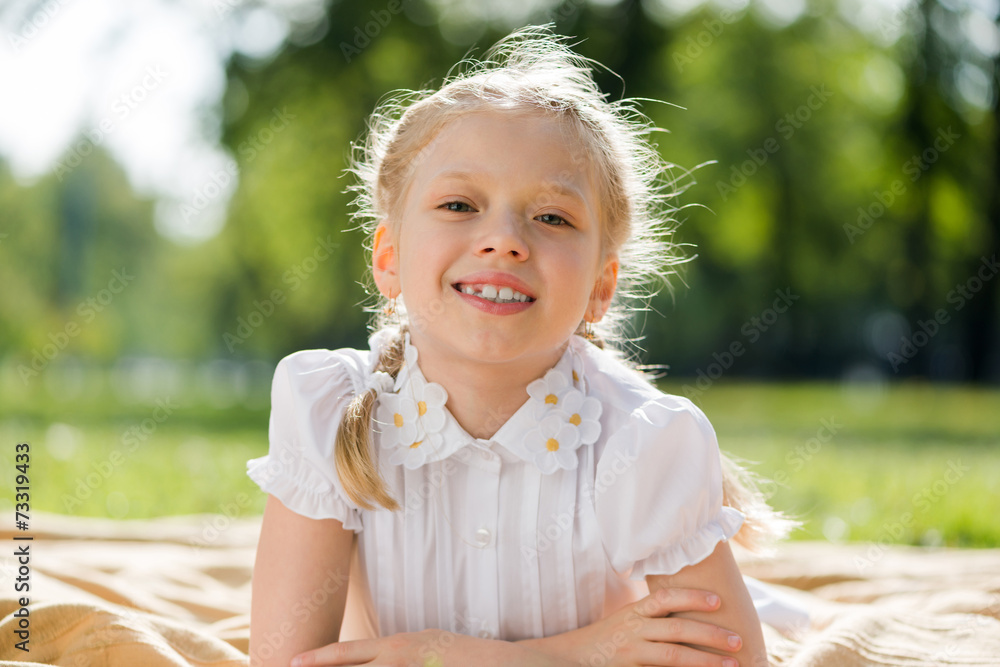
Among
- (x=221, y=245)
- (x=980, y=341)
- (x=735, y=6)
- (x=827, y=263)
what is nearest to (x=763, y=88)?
(x=735, y=6)

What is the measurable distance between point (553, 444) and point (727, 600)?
515 millimetres

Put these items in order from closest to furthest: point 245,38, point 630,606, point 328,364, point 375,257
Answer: point 630,606 < point 328,364 < point 375,257 < point 245,38

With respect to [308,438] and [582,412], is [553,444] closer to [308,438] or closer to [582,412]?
[582,412]

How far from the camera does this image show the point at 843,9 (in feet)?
59.0

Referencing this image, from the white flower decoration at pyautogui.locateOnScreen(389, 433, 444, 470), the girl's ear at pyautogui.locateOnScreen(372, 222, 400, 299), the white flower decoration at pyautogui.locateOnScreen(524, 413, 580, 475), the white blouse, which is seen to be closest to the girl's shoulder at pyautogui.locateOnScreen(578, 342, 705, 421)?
the white blouse

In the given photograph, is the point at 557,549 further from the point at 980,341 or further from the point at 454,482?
the point at 980,341

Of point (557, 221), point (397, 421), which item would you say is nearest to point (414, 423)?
point (397, 421)

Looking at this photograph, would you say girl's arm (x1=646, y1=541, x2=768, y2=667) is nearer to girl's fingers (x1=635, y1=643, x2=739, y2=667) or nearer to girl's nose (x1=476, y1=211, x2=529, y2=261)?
girl's fingers (x1=635, y1=643, x2=739, y2=667)

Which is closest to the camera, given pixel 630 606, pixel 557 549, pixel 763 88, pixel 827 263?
pixel 630 606

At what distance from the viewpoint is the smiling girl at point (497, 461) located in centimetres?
190

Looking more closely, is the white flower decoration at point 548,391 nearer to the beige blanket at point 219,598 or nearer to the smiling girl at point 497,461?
the smiling girl at point 497,461

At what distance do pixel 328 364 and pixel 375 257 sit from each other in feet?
1.10

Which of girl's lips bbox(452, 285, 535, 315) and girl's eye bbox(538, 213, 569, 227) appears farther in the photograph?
girl's eye bbox(538, 213, 569, 227)

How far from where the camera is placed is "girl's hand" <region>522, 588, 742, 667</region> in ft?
6.03
